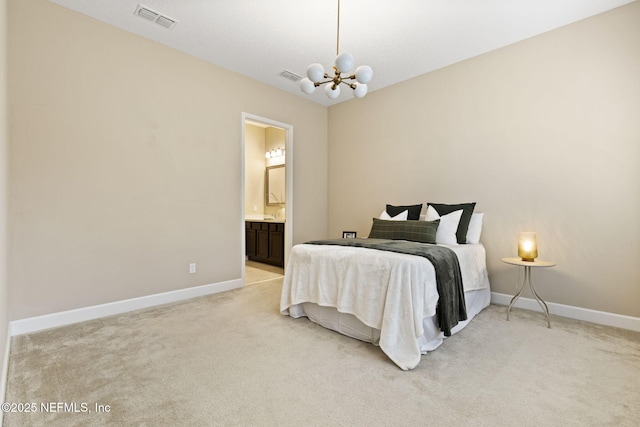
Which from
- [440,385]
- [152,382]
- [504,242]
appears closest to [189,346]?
[152,382]

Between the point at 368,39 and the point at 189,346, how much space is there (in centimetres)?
338

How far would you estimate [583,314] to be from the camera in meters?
3.00

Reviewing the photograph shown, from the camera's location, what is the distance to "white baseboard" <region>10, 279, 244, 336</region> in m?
2.64

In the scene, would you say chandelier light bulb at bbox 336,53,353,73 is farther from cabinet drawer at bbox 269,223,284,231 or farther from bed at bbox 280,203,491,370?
cabinet drawer at bbox 269,223,284,231

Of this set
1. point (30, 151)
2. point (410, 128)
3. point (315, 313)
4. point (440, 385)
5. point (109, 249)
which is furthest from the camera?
point (410, 128)

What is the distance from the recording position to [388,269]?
2.29 m

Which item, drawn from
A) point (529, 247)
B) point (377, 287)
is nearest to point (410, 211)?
point (529, 247)

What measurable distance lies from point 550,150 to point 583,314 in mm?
1645

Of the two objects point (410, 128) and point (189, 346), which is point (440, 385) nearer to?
point (189, 346)

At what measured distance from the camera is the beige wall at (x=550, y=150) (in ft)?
9.24

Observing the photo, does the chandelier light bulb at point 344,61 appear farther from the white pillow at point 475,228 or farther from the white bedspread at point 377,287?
the white pillow at point 475,228

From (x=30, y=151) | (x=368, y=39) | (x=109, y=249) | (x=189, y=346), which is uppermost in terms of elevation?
(x=368, y=39)

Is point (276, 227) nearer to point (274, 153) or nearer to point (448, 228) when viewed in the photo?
point (274, 153)

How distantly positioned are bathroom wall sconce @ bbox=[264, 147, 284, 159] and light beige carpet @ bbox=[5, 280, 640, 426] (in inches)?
169
